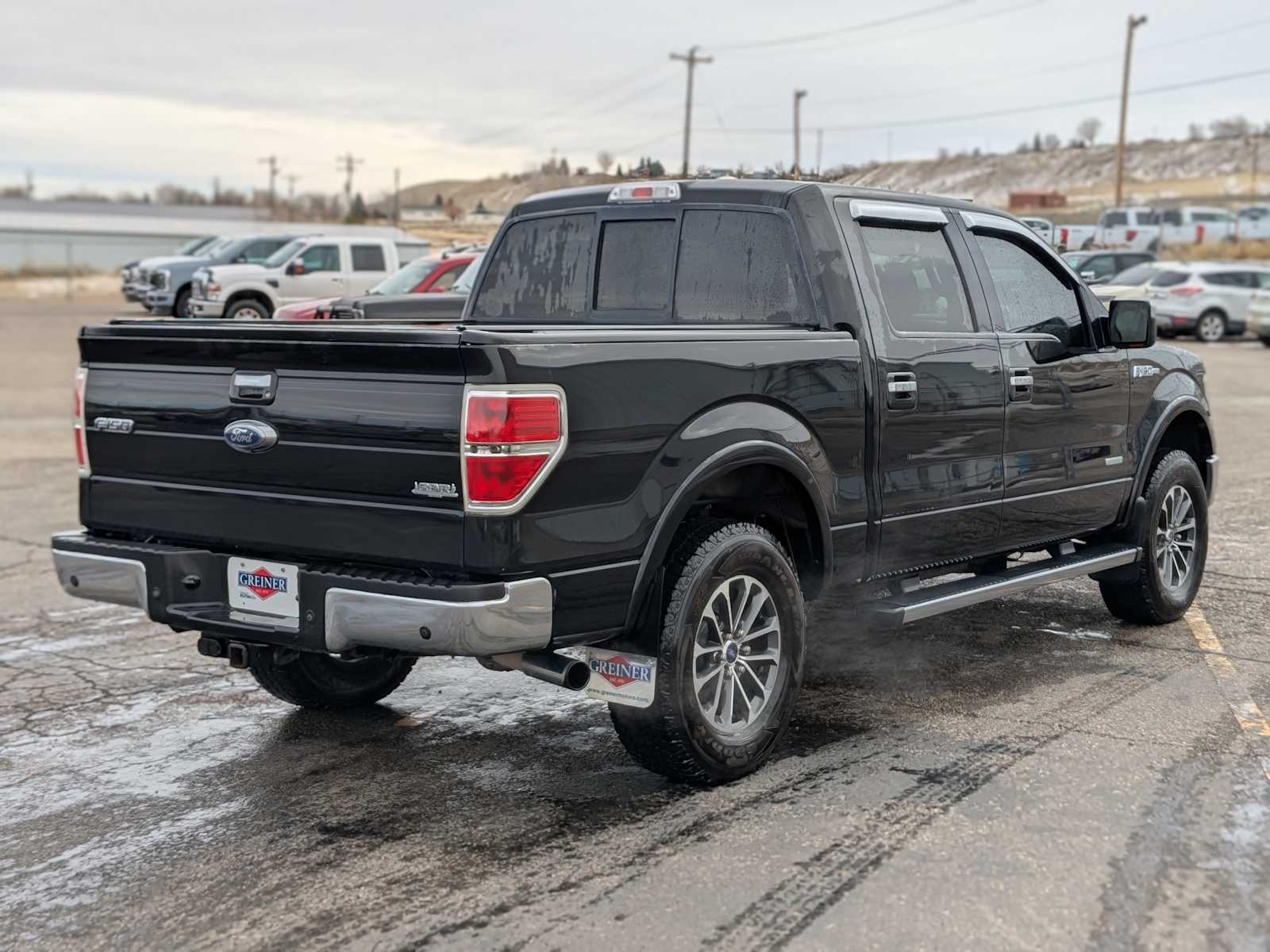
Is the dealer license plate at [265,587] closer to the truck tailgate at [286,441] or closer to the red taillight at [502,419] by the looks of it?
the truck tailgate at [286,441]

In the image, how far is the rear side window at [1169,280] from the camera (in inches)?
1192

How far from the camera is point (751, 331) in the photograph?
5000mm

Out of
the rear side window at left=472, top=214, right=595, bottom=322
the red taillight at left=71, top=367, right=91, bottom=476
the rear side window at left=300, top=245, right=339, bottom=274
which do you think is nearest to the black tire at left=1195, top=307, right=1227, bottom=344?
the rear side window at left=300, top=245, right=339, bottom=274

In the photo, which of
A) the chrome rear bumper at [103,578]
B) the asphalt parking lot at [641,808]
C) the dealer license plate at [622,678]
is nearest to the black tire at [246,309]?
the asphalt parking lot at [641,808]

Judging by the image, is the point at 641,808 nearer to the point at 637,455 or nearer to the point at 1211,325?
the point at 637,455

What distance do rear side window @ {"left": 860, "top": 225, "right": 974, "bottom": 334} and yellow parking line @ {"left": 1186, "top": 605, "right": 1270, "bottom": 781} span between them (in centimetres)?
184

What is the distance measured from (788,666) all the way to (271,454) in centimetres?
189

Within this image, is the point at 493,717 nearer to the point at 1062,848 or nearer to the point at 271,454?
the point at 271,454

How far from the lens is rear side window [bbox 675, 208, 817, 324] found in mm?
5492

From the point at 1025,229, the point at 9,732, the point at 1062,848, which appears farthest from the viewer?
the point at 1025,229

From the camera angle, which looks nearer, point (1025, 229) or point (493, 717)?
point (493, 717)

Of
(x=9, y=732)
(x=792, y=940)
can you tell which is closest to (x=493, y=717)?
(x=9, y=732)

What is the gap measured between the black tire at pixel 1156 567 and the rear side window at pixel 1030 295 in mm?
1027

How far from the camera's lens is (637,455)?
4.49 metres
